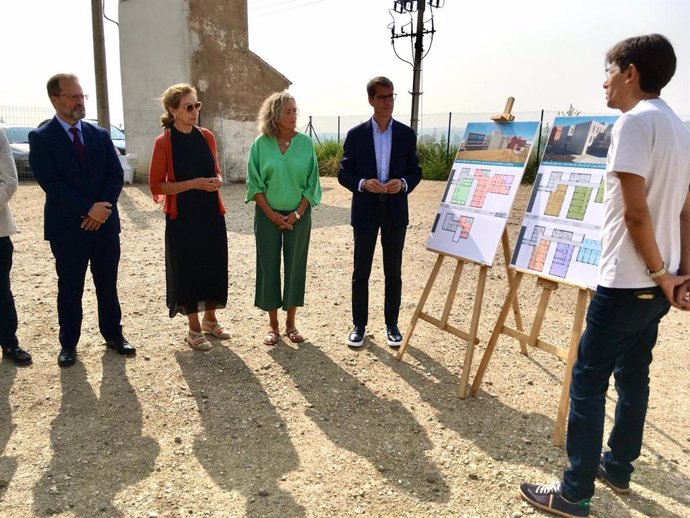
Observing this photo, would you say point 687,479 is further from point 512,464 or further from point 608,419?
point 512,464

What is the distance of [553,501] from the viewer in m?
2.45

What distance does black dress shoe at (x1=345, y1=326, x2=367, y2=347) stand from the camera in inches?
171

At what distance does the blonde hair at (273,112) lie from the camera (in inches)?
156

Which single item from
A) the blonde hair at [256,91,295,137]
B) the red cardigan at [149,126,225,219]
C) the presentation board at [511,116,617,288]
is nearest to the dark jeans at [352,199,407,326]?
the blonde hair at [256,91,295,137]

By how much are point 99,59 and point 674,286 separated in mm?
14322

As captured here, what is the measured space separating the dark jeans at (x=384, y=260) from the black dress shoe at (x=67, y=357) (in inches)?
86.4

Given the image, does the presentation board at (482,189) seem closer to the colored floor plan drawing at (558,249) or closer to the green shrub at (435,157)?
the colored floor plan drawing at (558,249)

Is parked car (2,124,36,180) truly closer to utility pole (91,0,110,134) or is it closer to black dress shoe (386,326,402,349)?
utility pole (91,0,110,134)

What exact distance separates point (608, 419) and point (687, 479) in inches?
23.9

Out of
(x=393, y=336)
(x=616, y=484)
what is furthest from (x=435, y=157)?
(x=616, y=484)

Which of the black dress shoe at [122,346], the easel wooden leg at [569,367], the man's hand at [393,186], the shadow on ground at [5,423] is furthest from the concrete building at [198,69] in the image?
the easel wooden leg at [569,367]

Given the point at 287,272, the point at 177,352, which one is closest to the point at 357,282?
the point at 287,272

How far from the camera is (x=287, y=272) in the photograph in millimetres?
4277

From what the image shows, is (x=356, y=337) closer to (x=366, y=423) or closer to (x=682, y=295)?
Result: (x=366, y=423)
